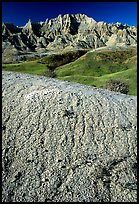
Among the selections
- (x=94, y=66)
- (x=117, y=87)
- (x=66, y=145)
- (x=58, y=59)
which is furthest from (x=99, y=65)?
(x=66, y=145)

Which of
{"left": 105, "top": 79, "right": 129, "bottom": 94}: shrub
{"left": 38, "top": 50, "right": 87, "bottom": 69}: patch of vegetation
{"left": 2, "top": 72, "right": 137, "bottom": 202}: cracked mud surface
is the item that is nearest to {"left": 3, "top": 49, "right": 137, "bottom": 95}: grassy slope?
{"left": 38, "top": 50, "right": 87, "bottom": 69}: patch of vegetation

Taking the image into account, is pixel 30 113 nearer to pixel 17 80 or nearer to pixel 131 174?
pixel 17 80

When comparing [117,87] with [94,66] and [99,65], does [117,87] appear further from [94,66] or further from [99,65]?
[99,65]

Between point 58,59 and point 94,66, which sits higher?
point 58,59

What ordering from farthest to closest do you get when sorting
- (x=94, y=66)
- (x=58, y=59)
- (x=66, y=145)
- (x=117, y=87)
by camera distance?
(x=58, y=59) < (x=94, y=66) < (x=117, y=87) < (x=66, y=145)

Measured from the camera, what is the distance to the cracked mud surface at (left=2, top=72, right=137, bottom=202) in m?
17.9

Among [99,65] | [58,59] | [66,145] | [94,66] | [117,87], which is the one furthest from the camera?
[58,59]

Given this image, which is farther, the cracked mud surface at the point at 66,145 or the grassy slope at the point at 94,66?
the grassy slope at the point at 94,66

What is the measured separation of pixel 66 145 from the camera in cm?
2089

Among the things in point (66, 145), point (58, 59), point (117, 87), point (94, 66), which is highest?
point (58, 59)

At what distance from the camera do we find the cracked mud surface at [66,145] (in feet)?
58.6

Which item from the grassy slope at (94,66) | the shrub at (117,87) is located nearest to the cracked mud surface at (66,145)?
the shrub at (117,87)

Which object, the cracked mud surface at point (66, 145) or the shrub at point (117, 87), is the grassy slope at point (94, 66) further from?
the cracked mud surface at point (66, 145)

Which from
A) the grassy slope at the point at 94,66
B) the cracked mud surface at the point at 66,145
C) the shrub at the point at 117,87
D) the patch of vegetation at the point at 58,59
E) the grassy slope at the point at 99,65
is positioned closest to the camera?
the cracked mud surface at the point at 66,145
